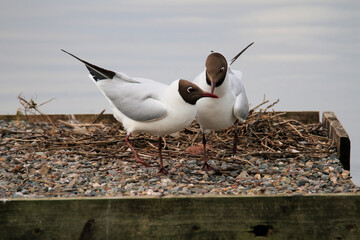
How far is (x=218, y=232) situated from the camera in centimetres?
347

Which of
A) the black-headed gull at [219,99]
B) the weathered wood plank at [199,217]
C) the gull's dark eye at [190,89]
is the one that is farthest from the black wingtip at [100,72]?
the weathered wood plank at [199,217]

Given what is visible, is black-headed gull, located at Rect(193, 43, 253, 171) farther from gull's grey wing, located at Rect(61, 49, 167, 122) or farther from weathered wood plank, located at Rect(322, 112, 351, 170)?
weathered wood plank, located at Rect(322, 112, 351, 170)

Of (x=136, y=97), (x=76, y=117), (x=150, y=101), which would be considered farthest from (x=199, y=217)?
(x=76, y=117)

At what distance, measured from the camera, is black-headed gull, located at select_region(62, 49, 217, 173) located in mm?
4270

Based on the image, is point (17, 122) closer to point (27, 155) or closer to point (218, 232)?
point (27, 155)

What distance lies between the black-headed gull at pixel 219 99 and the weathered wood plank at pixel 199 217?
128 centimetres

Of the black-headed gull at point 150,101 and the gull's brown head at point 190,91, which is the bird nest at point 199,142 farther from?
the gull's brown head at point 190,91

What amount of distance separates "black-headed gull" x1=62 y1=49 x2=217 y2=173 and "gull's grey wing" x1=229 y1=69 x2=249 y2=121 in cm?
73

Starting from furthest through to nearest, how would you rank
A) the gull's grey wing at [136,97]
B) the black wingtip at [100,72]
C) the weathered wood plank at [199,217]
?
the black wingtip at [100,72] → the gull's grey wing at [136,97] → the weathered wood plank at [199,217]

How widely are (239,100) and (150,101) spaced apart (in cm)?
103

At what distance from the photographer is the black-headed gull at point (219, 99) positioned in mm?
4480

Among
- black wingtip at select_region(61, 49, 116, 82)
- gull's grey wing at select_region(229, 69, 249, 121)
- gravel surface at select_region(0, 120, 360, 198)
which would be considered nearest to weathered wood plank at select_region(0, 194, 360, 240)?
gravel surface at select_region(0, 120, 360, 198)

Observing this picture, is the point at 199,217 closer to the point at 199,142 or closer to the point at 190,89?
the point at 190,89

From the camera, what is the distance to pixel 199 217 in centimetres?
345
